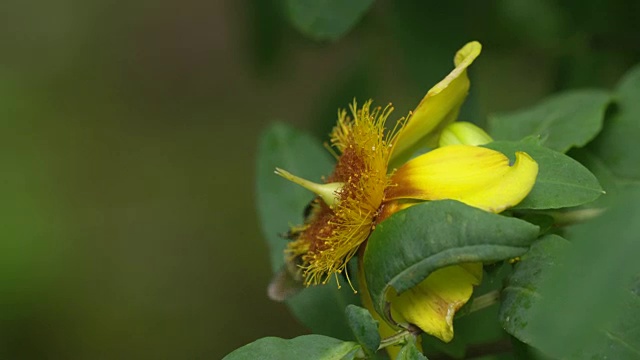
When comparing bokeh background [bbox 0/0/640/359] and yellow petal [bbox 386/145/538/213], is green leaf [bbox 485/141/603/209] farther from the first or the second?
bokeh background [bbox 0/0/640/359]

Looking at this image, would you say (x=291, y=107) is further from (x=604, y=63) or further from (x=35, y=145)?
(x=604, y=63)

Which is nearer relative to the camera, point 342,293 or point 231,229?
point 342,293

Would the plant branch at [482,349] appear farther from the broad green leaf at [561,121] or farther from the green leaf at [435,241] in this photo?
the green leaf at [435,241]

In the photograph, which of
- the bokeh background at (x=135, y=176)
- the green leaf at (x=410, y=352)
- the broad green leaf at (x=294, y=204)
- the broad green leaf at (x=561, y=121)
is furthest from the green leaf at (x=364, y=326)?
the bokeh background at (x=135, y=176)

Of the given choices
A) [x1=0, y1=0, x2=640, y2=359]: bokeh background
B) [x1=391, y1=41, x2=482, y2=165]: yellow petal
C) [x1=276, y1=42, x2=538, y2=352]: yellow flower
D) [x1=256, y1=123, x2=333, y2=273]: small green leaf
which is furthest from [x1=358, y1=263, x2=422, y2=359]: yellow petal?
[x1=0, y1=0, x2=640, y2=359]: bokeh background

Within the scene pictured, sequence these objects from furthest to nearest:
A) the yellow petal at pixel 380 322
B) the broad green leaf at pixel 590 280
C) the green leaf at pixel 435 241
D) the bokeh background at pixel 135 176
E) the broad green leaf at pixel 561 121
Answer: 1. the bokeh background at pixel 135 176
2. the broad green leaf at pixel 561 121
3. the yellow petal at pixel 380 322
4. the green leaf at pixel 435 241
5. the broad green leaf at pixel 590 280

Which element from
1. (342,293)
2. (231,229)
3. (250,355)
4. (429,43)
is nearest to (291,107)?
(231,229)
